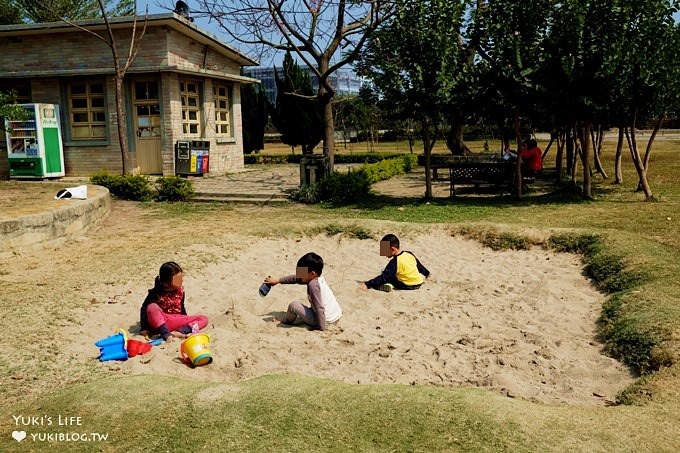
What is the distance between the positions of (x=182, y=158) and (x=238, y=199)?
531 cm

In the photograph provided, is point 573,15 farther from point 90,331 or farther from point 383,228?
point 90,331

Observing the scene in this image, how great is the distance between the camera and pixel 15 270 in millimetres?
8438

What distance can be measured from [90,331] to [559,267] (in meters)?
5.89

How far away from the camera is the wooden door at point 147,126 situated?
20.0 m

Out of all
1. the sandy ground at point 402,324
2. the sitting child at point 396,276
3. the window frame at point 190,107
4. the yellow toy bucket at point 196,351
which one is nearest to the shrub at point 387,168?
the window frame at point 190,107

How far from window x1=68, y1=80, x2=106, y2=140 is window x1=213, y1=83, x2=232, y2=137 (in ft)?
13.2

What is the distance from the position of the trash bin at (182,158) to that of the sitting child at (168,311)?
14.3m

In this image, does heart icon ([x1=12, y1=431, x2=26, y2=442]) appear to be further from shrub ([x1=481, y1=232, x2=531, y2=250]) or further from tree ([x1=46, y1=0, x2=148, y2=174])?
tree ([x1=46, y1=0, x2=148, y2=174])

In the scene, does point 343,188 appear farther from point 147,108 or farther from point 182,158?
point 147,108

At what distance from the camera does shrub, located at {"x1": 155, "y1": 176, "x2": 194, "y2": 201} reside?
15.4 meters

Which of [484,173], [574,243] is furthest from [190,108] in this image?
[574,243]

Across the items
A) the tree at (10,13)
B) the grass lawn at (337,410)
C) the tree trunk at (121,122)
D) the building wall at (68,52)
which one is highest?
the tree at (10,13)

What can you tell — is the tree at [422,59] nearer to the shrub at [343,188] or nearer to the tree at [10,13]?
the shrub at [343,188]

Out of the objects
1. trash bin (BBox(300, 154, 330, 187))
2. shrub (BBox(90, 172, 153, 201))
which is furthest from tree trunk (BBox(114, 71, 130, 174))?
trash bin (BBox(300, 154, 330, 187))
